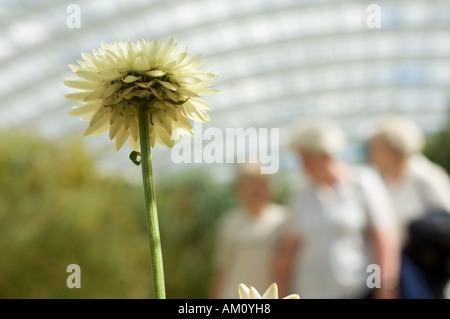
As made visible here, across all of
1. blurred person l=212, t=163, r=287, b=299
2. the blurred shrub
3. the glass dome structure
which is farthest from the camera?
the glass dome structure

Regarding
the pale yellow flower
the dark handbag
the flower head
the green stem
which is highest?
the flower head

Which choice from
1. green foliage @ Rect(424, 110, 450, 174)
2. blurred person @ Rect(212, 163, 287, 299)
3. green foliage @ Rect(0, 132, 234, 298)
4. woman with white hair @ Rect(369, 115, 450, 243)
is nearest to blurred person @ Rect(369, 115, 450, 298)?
woman with white hair @ Rect(369, 115, 450, 243)

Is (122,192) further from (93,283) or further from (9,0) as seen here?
(9,0)

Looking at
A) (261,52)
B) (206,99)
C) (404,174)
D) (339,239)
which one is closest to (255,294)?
(339,239)

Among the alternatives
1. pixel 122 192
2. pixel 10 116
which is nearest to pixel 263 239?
pixel 122 192

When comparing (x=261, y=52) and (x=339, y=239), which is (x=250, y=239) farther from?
(x=261, y=52)

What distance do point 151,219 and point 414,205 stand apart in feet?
7.51

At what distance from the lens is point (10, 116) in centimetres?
1313

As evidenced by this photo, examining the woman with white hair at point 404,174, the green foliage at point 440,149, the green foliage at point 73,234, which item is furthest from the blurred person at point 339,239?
the green foliage at point 440,149

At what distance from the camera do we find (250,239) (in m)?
2.74

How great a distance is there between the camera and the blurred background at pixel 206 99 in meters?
4.29

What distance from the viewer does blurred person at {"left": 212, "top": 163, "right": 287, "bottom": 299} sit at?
266 centimetres

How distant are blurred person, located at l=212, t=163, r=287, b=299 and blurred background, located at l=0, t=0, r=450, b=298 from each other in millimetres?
498

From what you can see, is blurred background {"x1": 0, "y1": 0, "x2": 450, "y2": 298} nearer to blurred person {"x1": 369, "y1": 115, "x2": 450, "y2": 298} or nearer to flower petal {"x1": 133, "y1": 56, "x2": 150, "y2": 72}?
flower petal {"x1": 133, "y1": 56, "x2": 150, "y2": 72}
